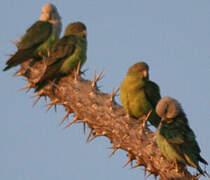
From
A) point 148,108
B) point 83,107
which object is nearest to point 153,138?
point 83,107

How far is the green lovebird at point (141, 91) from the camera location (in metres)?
8.36

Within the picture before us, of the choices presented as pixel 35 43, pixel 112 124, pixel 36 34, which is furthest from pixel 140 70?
pixel 36 34

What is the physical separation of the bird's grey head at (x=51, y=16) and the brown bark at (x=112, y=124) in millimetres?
3611

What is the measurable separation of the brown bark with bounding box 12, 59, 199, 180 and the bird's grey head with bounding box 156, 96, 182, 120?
972 millimetres

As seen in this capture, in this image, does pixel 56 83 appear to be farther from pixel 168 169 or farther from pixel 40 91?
pixel 168 169

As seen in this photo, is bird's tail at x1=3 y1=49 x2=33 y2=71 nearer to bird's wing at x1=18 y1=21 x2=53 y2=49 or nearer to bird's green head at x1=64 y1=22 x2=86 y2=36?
bird's wing at x1=18 y1=21 x2=53 y2=49

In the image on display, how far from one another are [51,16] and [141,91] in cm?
364

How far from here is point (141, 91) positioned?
852 centimetres

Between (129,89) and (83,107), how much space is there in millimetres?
2135

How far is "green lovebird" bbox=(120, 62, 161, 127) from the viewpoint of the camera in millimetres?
8359

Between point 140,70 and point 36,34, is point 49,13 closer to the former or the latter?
point 36,34

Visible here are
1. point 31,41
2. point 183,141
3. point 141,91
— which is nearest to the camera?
point 183,141

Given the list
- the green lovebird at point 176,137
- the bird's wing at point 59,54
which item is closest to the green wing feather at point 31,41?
the bird's wing at point 59,54

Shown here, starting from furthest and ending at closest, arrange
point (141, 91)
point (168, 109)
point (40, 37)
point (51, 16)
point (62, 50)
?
point (51, 16) → point (40, 37) → point (62, 50) → point (141, 91) → point (168, 109)
